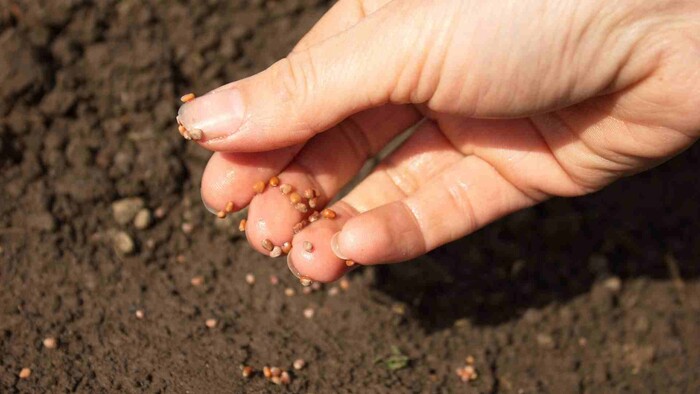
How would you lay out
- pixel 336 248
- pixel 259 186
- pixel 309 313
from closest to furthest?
pixel 336 248, pixel 259 186, pixel 309 313

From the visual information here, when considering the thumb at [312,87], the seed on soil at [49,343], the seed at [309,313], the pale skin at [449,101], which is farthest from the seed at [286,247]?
the seed on soil at [49,343]

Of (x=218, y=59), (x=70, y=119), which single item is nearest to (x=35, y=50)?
(x=70, y=119)

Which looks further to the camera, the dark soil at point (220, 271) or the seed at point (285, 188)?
the dark soil at point (220, 271)

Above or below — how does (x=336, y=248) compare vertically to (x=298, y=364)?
above

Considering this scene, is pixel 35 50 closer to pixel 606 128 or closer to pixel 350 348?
pixel 350 348

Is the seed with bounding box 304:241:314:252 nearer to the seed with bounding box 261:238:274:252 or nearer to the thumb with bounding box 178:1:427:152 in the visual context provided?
the seed with bounding box 261:238:274:252

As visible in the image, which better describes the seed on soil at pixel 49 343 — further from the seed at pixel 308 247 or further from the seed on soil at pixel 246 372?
the seed at pixel 308 247

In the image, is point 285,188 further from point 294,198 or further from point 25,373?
point 25,373

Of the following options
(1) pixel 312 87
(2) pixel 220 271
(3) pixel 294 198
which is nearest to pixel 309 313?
(2) pixel 220 271
